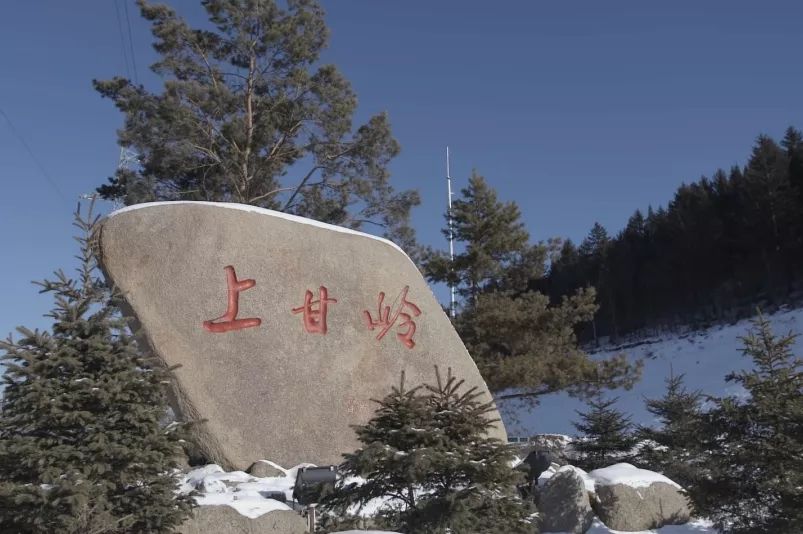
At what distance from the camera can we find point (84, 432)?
528 cm

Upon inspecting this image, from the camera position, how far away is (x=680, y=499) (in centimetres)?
880

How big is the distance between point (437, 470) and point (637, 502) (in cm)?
391

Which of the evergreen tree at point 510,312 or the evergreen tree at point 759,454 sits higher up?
the evergreen tree at point 510,312

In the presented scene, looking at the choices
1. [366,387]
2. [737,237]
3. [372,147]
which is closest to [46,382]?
[366,387]

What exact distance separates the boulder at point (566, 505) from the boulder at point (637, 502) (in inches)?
9.4

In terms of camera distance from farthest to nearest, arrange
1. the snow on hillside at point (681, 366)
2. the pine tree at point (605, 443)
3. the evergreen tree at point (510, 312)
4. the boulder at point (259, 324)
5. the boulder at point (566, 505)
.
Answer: the snow on hillside at point (681, 366), the evergreen tree at point (510, 312), the pine tree at point (605, 443), the boulder at point (259, 324), the boulder at point (566, 505)

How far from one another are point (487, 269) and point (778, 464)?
12.0 m

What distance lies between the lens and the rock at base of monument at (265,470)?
29.3 ft

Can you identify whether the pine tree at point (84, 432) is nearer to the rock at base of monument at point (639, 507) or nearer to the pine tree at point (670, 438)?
the rock at base of monument at point (639, 507)

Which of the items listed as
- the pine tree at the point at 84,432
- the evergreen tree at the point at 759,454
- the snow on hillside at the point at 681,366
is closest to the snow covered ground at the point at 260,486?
the evergreen tree at the point at 759,454

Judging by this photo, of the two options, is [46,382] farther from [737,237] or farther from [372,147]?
[737,237]

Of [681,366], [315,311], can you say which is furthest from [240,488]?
[681,366]

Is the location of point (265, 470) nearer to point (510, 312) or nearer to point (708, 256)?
point (510, 312)

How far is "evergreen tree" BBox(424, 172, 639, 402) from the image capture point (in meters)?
15.8
